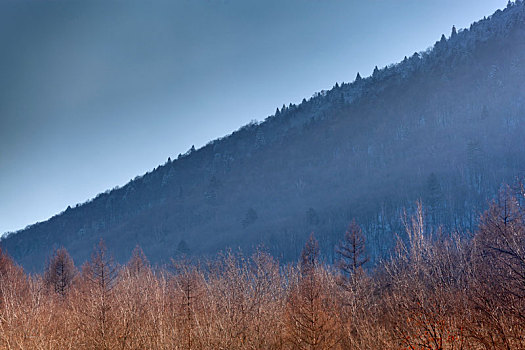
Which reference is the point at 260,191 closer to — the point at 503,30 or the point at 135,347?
the point at 503,30

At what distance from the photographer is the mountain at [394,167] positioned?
112 metres

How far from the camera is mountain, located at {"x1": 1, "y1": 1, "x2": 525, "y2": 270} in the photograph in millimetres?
111938

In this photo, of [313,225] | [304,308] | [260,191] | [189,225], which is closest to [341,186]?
[313,225]

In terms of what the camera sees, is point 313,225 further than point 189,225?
No

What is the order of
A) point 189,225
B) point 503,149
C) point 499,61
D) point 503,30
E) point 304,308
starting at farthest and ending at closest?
point 189,225, point 503,30, point 499,61, point 503,149, point 304,308

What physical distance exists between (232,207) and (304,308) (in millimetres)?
174154

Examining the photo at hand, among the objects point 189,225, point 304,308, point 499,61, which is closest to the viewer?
point 304,308

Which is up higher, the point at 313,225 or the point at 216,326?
the point at 216,326

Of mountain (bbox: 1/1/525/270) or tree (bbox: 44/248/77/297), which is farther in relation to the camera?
mountain (bbox: 1/1/525/270)

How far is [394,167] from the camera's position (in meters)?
148

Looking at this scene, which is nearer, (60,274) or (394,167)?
(60,274)

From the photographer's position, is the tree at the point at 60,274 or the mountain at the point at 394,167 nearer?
the tree at the point at 60,274

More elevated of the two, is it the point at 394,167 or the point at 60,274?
the point at 60,274

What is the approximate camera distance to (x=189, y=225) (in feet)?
600
